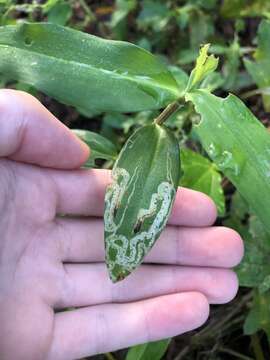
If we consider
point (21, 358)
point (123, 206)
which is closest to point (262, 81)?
point (123, 206)

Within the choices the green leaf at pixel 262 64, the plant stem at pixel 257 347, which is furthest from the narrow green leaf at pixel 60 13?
the plant stem at pixel 257 347

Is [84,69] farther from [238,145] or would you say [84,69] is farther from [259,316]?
[259,316]

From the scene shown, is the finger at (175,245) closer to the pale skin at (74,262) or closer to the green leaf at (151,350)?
the pale skin at (74,262)

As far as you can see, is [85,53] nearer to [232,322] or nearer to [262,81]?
[262,81]

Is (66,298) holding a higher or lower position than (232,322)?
higher

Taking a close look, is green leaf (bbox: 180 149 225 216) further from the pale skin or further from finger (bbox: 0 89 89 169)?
finger (bbox: 0 89 89 169)

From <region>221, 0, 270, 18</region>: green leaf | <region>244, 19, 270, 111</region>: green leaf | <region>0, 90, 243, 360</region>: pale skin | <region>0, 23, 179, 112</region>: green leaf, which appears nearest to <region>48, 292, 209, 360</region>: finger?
<region>0, 90, 243, 360</region>: pale skin

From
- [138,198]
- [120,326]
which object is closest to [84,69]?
[138,198]
